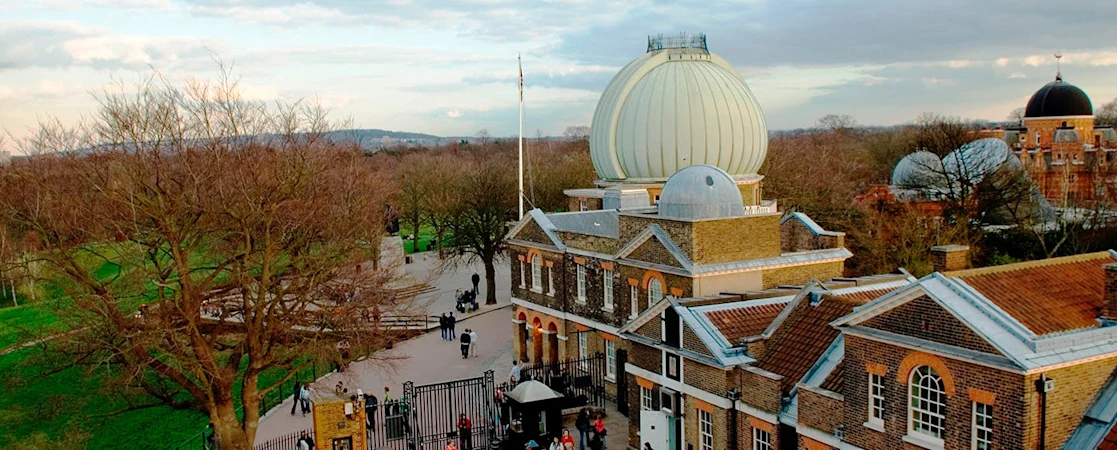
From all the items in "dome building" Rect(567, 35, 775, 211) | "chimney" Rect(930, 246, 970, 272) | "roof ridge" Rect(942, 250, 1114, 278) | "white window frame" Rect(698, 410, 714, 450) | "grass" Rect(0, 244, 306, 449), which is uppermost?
"dome building" Rect(567, 35, 775, 211)

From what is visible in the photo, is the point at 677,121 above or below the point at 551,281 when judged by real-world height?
above

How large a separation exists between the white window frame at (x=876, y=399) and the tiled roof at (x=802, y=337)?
7.64 feet

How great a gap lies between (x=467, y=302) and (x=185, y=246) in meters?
24.3

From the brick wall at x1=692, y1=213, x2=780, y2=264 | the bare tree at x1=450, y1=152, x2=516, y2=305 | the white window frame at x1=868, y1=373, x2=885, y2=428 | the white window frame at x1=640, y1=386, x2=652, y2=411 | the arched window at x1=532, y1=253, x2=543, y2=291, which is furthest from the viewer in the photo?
the bare tree at x1=450, y1=152, x2=516, y2=305

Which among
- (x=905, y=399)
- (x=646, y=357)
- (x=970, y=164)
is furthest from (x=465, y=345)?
(x=970, y=164)

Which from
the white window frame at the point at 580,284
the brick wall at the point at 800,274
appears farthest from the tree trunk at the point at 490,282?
the brick wall at the point at 800,274

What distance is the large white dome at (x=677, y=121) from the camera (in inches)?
1281

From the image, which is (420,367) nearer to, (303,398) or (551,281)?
(303,398)

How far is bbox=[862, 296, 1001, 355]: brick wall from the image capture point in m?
12.9

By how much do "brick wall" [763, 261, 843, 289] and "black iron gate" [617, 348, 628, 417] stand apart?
5.34 meters

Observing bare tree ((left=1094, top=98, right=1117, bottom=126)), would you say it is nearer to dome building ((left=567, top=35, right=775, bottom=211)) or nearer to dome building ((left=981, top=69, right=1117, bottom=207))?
dome building ((left=981, top=69, right=1117, bottom=207))

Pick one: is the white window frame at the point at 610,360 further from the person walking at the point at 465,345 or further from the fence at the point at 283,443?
the fence at the point at 283,443

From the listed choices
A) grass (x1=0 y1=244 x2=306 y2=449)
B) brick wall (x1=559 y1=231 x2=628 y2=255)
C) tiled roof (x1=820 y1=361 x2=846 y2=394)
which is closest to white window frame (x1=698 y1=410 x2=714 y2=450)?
tiled roof (x1=820 y1=361 x2=846 y2=394)

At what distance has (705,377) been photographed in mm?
18797
